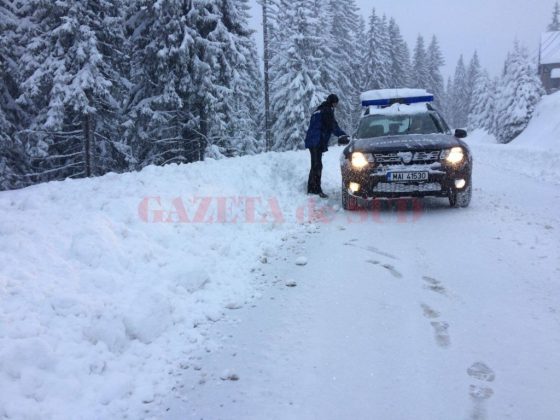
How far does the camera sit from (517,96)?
51156 millimetres

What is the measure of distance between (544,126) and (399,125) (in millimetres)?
38883

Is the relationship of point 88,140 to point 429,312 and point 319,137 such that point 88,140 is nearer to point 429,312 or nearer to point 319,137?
point 319,137

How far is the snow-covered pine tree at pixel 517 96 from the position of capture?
50.7m

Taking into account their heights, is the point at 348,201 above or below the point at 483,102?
below

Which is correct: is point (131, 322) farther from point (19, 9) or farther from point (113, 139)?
point (19, 9)

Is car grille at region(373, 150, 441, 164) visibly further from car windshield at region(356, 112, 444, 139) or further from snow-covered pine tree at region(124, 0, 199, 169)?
snow-covered pine tree at region(124, 0, 199, 169)

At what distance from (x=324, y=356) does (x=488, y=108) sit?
74460mm

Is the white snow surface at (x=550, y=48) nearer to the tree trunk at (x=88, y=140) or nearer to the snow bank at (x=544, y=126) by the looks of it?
the snow bank at (x=544, y=126)

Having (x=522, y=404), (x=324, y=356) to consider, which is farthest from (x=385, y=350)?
(x=522, y=404)

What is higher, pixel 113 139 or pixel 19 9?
pixel 19 9

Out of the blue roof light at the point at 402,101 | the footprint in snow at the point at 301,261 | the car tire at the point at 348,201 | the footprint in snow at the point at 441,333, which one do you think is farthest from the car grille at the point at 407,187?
the footprint in snow at the point at 441,333

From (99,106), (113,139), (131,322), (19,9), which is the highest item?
(19,9)

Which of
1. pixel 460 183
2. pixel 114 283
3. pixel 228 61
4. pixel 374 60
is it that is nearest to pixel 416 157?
pixel 460 183

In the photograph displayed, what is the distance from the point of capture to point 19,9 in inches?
721
